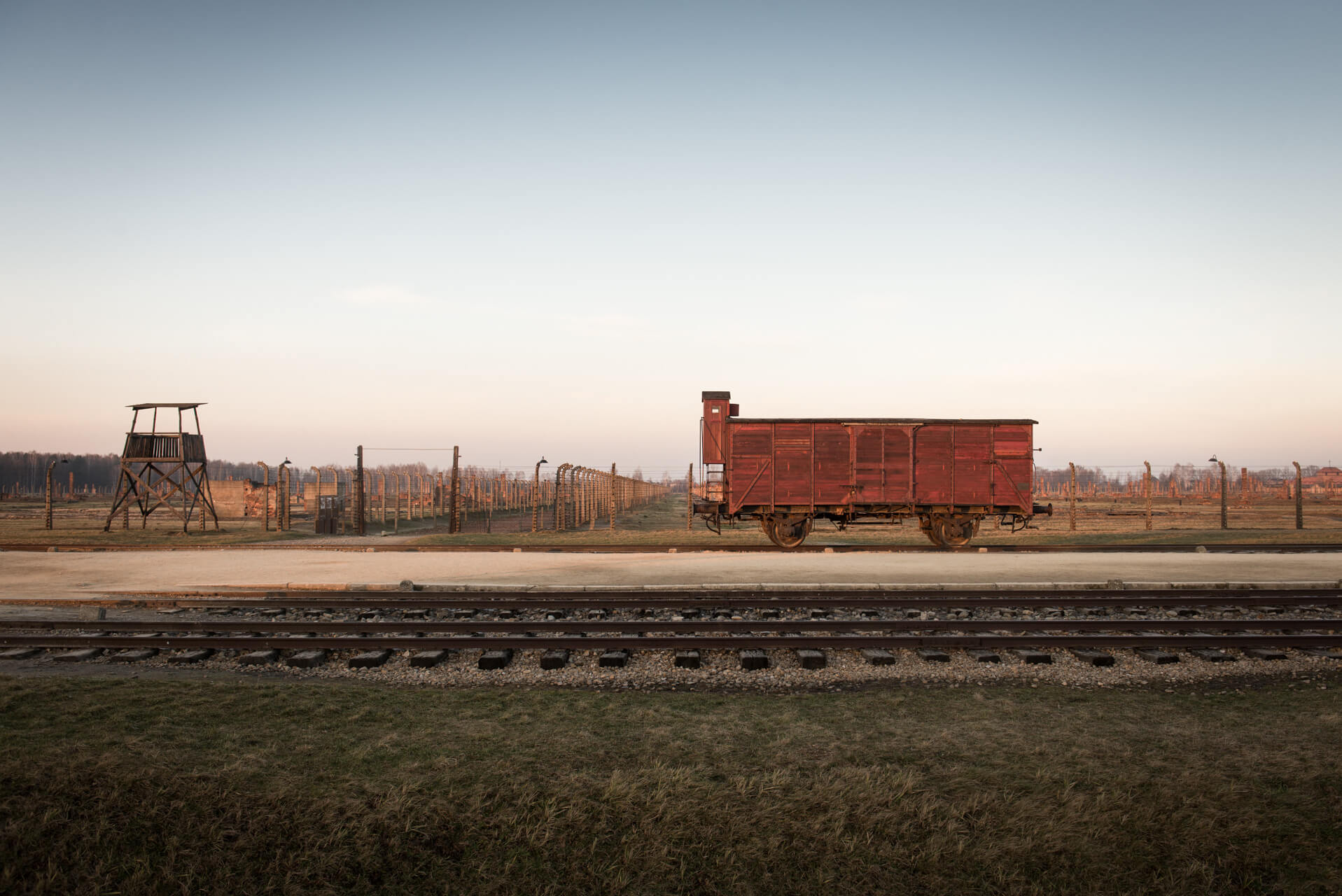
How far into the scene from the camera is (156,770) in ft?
15.3

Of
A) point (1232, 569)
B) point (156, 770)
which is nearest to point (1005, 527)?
point (1232, 569)

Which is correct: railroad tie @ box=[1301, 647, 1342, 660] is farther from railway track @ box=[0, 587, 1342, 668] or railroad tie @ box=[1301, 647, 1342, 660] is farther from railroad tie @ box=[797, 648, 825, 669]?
railroad tie @ box=[797, 648, 825, 669]

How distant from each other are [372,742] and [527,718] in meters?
1.25

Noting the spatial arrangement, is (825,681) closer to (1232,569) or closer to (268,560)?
(1232,569)

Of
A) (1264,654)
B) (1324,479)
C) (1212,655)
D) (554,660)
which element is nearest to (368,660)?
(554,660)

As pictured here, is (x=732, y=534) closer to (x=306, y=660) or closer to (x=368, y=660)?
(x=368, y=660)

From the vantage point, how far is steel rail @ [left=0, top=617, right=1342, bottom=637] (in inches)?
379

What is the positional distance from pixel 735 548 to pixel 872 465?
455cm

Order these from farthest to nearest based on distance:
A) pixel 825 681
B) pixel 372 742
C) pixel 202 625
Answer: pixel 202 625, pixel 825 681, pixel 372 742

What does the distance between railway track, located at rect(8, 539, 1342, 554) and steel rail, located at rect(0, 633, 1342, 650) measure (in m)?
11.0

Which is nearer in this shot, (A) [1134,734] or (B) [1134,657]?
(A) [1134,734]

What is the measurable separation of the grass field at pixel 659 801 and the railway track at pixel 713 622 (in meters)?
2.37

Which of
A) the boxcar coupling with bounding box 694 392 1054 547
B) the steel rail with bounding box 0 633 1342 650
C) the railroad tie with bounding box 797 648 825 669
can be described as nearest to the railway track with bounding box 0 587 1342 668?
the steel rail with bounding box 0 633 1342 650

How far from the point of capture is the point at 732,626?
379 inches
